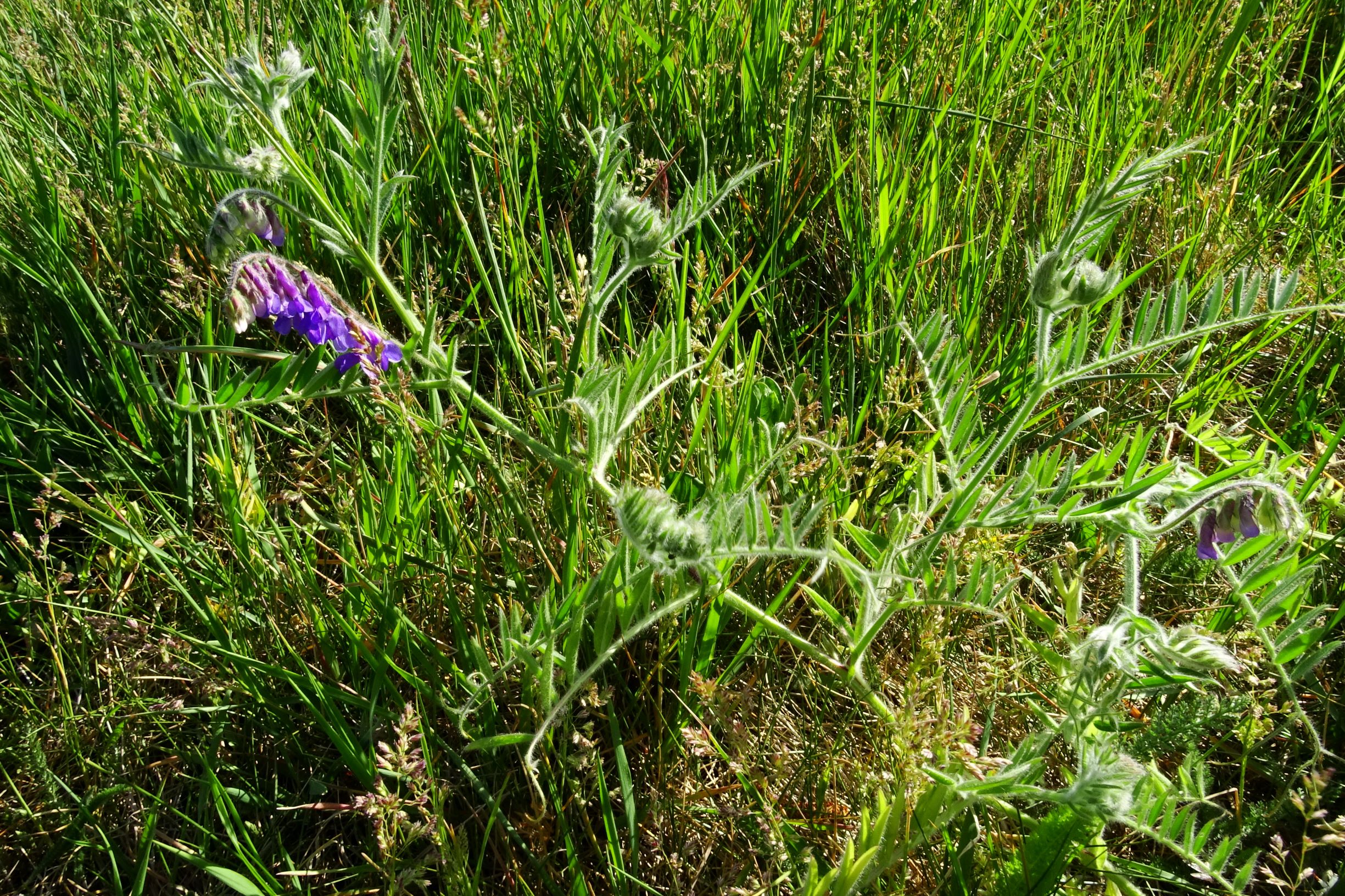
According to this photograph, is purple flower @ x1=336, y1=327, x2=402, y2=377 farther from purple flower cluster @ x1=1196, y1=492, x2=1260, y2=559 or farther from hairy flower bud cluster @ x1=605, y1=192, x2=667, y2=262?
purple flower cluster @ x1=1196, y1=492, x2=1260, y2=559

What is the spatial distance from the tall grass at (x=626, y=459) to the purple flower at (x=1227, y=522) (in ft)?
0.22

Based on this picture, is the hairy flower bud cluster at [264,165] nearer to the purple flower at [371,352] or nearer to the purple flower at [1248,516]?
the purple flower at [371,352]

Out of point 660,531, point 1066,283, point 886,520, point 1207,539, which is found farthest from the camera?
point 886,520

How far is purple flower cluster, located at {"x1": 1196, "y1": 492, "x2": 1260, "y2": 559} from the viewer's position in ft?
4.35

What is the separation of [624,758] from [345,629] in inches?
18.3

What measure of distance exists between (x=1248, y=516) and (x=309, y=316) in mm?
1371

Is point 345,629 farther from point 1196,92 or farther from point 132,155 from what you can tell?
point 1196,92

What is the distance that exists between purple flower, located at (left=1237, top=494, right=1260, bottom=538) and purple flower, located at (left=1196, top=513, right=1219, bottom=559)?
0.18 ft

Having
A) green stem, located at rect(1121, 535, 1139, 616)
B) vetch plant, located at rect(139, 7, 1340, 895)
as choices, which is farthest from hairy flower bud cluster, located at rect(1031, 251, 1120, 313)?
green stem, located at rect(1121, 535, 1139, 616)

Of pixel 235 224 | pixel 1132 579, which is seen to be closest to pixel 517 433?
pixel 235 224

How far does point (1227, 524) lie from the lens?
1363mm

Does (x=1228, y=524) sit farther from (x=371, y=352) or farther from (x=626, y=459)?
(x=371, y=352)

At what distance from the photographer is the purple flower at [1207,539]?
139 centimetres

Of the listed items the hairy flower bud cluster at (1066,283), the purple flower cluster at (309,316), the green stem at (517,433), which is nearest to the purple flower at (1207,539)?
the hairy flower bud cluster at (1066,283)
